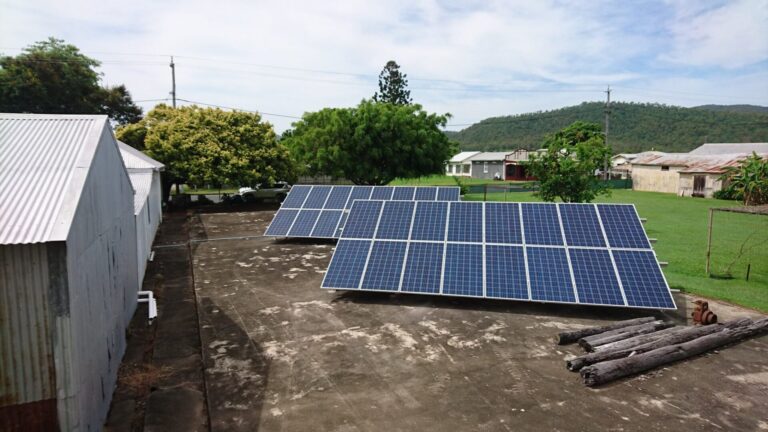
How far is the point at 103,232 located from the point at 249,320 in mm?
3718

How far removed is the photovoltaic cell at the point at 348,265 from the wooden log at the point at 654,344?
5.19 meters

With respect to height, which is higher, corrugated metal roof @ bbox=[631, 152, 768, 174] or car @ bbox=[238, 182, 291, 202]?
corrugated metal roof @ bbox=[631, 152, 768, 174]

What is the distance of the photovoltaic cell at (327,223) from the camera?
57.4 feet

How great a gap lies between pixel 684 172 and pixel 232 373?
148 ft

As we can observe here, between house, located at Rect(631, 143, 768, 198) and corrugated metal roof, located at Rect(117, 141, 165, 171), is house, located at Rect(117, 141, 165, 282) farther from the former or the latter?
house, located at Rect(631, 143, 768, 198)

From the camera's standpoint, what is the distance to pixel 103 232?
7.11 meters

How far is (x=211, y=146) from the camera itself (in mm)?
27500

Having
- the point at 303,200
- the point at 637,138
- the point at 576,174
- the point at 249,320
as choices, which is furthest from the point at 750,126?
the point at 249,320

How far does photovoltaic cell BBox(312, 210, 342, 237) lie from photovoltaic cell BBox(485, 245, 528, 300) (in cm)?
790

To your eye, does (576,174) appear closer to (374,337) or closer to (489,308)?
(489,308)

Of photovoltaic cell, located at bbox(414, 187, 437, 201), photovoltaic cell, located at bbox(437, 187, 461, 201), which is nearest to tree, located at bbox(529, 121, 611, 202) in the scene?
photovoltaic cell, located at bbox(437, 187, 461, 201)

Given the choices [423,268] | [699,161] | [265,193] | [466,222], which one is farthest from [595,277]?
[699,161]

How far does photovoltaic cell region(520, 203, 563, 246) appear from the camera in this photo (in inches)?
438

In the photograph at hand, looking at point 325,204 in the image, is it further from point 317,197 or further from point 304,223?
point 304,223
